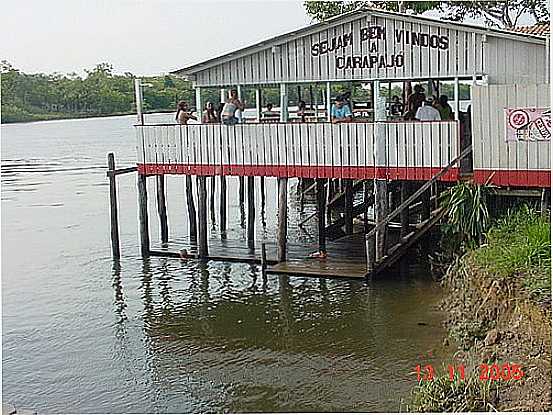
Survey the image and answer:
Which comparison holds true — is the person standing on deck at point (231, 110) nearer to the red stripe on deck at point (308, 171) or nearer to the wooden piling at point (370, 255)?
the red stripe on deck at point (308, 171)

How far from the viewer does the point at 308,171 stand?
16375 millimetres

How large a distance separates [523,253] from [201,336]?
5.19 metres

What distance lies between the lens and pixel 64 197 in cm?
3494

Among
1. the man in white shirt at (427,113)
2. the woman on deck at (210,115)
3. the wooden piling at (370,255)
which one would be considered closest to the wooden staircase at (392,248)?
the wooden piling at (370,255)

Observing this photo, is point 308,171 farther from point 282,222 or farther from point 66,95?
point 66,95

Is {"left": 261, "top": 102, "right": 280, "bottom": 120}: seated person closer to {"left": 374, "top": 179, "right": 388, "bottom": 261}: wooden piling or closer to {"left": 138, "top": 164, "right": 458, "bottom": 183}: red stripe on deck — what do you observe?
{"left": 138, "top": 164, "right": 458, "bottom": 183}: red stripe on deck

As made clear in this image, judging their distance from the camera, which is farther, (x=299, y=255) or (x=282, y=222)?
(x=299, y=255)

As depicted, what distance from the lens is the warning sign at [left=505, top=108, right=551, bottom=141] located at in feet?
44.0

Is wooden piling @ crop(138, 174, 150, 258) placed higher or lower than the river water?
higher

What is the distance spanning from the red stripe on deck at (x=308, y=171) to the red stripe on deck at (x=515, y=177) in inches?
26.3

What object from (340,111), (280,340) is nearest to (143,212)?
(340,111)

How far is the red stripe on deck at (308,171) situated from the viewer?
49.9 feet

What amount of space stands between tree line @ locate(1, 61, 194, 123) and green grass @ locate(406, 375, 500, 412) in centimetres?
2852

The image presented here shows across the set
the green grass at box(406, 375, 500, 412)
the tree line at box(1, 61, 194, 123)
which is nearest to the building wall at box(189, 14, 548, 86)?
the green grass at box(406, 375, 500, 412)
